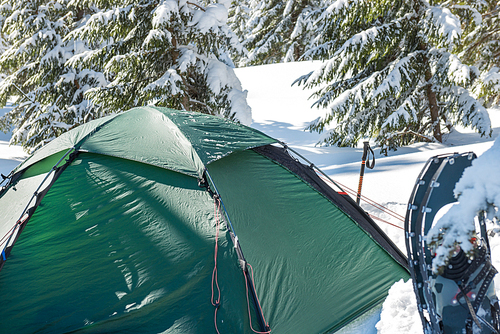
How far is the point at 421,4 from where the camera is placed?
7051 mm

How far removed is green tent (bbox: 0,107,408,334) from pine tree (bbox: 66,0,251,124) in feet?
12.0

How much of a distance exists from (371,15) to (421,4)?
1316mm

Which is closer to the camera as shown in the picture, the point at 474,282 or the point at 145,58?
the point at 474,282

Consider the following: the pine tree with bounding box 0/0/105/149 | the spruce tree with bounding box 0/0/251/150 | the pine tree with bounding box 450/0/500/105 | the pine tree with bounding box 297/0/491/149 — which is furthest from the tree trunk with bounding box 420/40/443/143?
the pine tree with bounding box 0/0/105/149

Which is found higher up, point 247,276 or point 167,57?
point 167,57

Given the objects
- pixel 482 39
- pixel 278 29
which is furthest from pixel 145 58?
pixel 278 29

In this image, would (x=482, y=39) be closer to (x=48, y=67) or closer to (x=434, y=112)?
(x=434, y=112)

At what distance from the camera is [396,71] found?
6.92 metres

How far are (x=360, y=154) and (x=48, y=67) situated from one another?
9.36 meters

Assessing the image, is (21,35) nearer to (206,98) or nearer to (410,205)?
(206,98)

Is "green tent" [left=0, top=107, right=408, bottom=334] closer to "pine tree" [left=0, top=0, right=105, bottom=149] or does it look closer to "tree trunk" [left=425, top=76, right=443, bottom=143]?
"tree trunk" [left=425, top=76, right=443, bottom=143]

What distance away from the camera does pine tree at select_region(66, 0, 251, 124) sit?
6648mm

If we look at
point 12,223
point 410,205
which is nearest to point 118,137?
point 12,223

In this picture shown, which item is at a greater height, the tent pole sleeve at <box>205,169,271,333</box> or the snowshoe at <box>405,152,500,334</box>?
the snowshoe at <box>405,152,500,334</box>
